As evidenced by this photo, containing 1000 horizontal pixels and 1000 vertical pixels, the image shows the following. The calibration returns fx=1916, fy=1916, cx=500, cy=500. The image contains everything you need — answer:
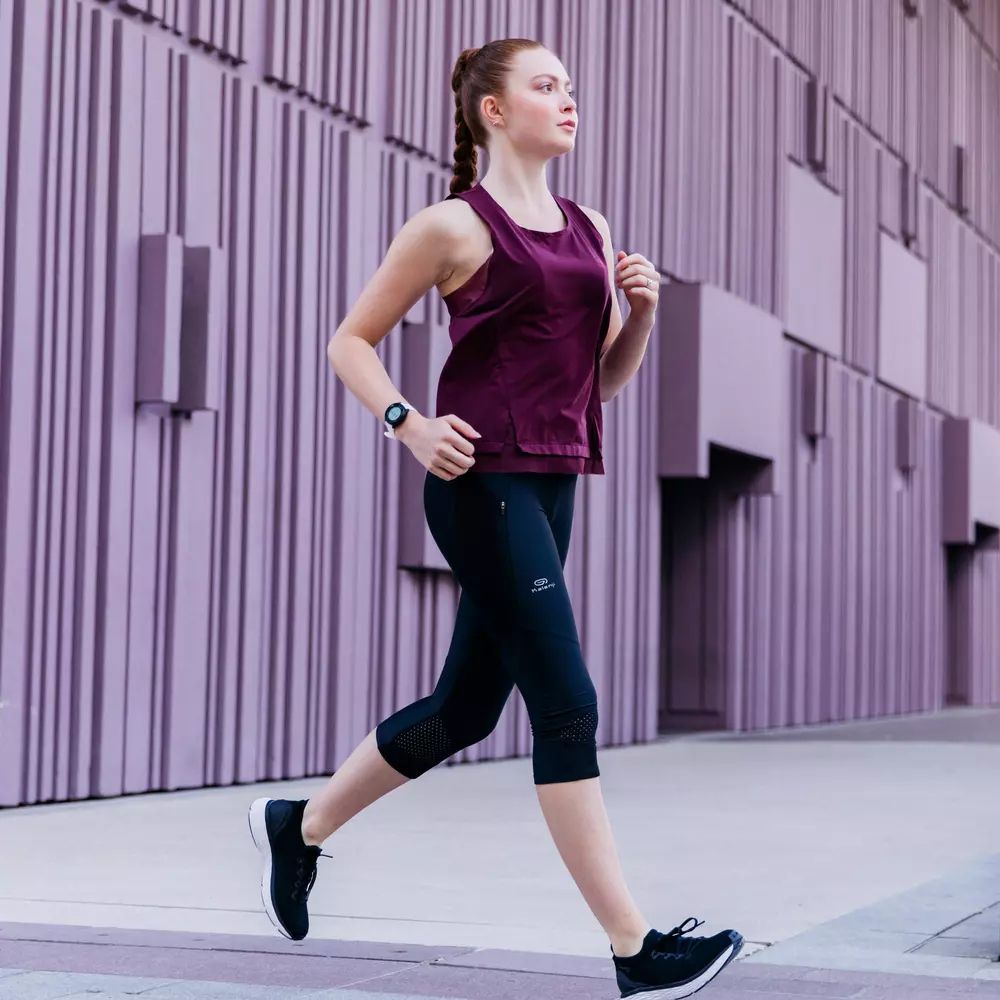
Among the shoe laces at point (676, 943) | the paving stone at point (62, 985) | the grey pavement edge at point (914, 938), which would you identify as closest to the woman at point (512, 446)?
the shoe laces at point (676, 943)

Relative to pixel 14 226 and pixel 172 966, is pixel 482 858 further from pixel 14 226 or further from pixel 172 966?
pixel 14 226

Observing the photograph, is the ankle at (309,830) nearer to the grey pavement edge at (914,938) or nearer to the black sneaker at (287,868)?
the black sneaker at (287,868)

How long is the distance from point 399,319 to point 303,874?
1.04 metres

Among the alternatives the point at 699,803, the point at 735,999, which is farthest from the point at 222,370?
the point at 735,999

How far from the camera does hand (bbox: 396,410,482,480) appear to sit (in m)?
3.11

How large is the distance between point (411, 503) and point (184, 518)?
72.5 inches

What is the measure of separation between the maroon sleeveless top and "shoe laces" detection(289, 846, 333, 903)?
2.74 ft

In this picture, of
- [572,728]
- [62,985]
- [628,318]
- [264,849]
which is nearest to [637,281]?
[628,318]

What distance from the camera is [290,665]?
29.0ft

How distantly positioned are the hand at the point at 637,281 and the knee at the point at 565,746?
0.74m

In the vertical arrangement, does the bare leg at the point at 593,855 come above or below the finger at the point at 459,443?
below

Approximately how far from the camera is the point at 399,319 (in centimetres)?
329

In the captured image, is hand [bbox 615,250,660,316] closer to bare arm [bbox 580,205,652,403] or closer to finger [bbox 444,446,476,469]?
bare arm [bbox 580,205,652,403]

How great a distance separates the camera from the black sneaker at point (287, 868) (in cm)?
349
